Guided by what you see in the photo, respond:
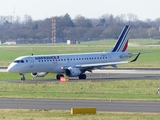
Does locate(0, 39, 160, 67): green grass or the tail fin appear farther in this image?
locate(0, 39, 160, 67): green grass

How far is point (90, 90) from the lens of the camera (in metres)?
44.1

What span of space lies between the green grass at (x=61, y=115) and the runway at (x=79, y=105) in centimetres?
214

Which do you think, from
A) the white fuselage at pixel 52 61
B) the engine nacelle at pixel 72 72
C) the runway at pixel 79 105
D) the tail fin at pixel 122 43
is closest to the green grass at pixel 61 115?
the runway at pixel 79 105

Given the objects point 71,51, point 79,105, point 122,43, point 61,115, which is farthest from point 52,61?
point 71,51

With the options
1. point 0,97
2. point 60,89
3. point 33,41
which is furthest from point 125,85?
point 33,41

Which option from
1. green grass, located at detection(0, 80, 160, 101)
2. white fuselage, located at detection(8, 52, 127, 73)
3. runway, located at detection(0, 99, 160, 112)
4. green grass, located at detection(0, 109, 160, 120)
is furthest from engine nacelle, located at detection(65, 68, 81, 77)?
green grass, located at detection(0, 109, 160, 120)

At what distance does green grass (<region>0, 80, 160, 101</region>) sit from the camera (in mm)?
39125

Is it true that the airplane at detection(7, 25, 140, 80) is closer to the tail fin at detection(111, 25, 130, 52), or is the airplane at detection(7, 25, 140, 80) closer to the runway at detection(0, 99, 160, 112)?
the tail fin at detection(111, 25, 130, 52)

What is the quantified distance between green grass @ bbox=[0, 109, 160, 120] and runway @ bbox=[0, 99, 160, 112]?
214 cm

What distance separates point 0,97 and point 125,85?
15313mm

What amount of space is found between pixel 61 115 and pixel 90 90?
52.6 feet

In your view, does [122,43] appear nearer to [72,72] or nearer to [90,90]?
[72,72]

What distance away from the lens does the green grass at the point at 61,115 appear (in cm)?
2691

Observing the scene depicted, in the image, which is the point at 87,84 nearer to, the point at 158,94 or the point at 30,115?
the point at 158,94
